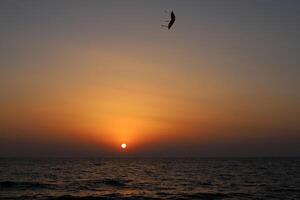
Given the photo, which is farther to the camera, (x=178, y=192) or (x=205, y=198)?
(x=178, y=192)

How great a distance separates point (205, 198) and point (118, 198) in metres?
6.65

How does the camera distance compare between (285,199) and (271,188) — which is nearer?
(285,199)

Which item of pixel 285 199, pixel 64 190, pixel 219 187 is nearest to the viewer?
pixel 285 199

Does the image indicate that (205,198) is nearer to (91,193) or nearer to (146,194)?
(146,194)

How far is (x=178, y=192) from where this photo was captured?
1340 inches

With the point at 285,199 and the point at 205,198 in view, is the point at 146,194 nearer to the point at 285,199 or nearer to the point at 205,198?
the point at 205,198

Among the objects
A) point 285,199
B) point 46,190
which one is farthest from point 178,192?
point 46,190

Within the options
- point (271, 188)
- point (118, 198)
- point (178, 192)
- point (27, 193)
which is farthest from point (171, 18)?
point (271, 188)

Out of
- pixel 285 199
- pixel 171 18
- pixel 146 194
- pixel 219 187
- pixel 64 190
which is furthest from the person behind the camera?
pixel 219 187

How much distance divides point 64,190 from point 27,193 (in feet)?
10.8

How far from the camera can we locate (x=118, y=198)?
30328mm

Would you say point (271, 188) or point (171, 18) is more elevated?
point (171, 18)

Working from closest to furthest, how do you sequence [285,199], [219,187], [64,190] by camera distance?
[285,199] → [64,190] → [219,187]

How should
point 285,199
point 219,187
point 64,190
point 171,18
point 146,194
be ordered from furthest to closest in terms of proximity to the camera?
point 219,187, point 64,190, point 146,194, point 285,199, point 171,18
